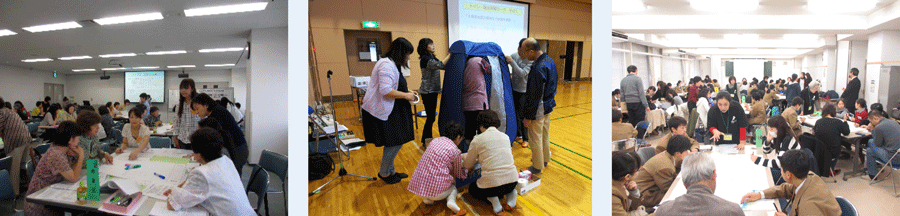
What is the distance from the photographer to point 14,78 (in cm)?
174

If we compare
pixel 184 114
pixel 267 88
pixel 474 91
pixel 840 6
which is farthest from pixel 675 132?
pixel 184 114

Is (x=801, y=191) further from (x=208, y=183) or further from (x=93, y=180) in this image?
(x=93, y=180)

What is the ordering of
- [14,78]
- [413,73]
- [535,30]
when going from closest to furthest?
[413,73] → [14,78] → [535,30]

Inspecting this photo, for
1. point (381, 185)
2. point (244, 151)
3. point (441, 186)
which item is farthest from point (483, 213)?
point (244, 151)

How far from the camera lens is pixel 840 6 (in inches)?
89.2

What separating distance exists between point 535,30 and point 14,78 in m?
2.53

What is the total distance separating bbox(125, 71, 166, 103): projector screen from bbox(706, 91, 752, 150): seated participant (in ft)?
10.6

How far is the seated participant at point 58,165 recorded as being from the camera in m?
1.74

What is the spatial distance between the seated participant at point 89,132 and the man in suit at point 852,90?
4.31m

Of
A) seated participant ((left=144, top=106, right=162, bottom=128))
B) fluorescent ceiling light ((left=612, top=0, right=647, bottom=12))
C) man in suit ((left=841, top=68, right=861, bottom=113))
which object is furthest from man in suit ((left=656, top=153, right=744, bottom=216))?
seated participant ((left=144, top=106, right=162, bottom=128))

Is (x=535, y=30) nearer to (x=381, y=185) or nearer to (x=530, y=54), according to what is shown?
(x=530, y=54)

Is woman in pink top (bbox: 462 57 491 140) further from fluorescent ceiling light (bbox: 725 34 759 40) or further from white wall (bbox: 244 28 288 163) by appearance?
fluorescent ceiling light (bbox: 725 34 759 40)

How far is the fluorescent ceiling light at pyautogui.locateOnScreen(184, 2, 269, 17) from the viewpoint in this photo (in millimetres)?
1841

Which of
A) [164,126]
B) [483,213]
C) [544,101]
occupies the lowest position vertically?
[483,213]
